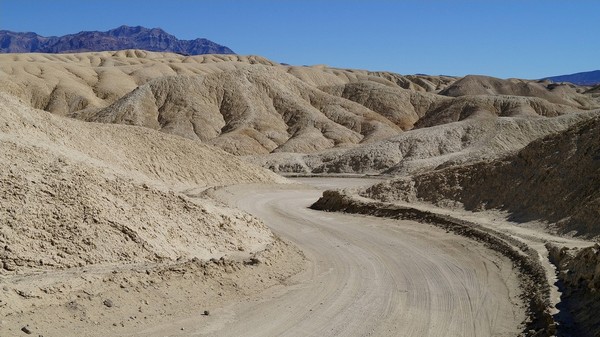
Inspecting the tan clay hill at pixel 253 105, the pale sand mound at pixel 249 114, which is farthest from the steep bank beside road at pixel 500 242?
the pale sand mound at pixel 249 114

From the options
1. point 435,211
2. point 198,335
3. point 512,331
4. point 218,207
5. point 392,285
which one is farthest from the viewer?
point 435,211

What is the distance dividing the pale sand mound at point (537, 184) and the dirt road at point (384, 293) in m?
3.45

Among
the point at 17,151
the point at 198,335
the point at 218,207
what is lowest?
the point at 198,335

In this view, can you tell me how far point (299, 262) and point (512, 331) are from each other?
6.41 m

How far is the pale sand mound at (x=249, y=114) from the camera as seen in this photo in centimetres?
7800

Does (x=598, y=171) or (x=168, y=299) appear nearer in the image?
(x=168, y=299)

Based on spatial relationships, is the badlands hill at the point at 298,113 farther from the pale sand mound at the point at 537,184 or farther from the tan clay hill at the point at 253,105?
the pale sand mound at the point at 537,184

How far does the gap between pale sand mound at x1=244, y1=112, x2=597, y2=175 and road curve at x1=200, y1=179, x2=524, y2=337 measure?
2950 cm

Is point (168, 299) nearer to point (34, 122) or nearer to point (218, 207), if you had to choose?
point (218, 207)

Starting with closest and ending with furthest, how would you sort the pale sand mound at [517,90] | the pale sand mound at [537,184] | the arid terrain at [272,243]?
the arid terrain at [272,243] → the pale sand mound at [537,184] → the pale sand mound at [517,90]

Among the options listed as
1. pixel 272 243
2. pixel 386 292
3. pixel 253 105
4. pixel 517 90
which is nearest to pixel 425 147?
pixel 253 105

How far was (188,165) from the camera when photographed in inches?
1377

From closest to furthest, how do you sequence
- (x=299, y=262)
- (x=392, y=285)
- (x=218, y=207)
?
(x=392, y=285) < (x=299, y=262) < (x=218, y=207)

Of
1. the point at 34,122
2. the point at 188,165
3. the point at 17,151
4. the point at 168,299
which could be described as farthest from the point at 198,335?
the point at 188,165
